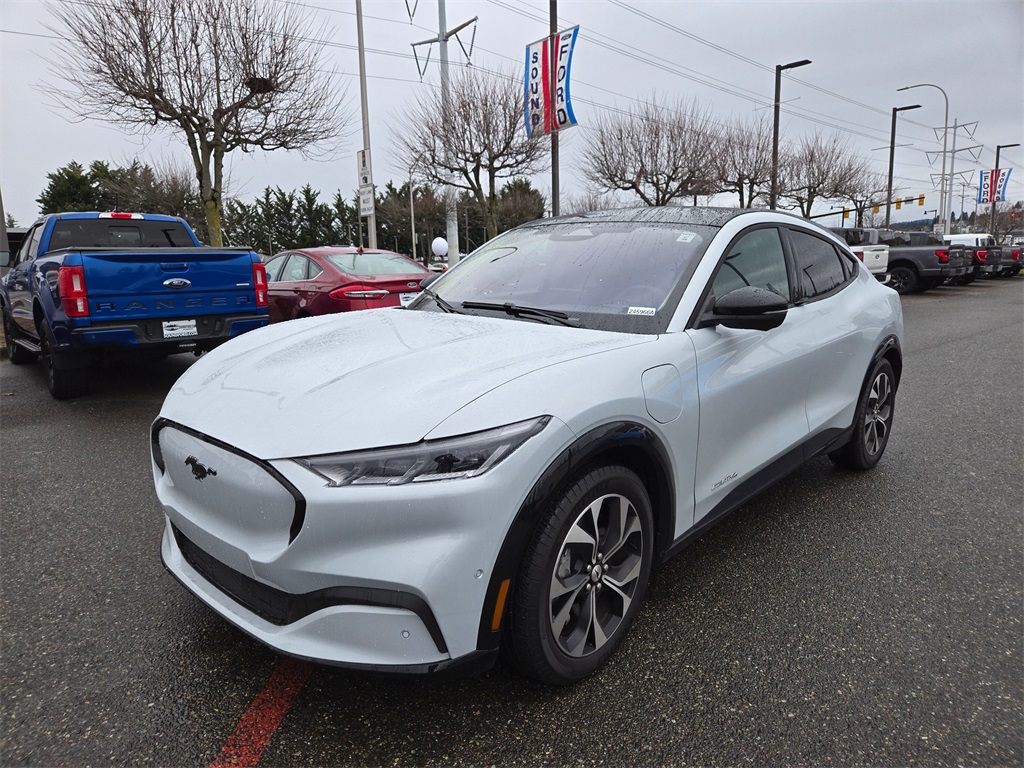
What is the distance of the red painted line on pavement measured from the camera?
1.90 m

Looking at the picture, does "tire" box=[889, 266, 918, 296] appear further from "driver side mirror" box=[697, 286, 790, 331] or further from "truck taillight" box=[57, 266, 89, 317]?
"truck taillight" box=[57, 266, 89, 317]

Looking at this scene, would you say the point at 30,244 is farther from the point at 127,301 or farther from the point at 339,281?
the point at 339,281

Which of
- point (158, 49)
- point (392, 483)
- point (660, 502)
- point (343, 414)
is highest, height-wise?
point (158, 49)

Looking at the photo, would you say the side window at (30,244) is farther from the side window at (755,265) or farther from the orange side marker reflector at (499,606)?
the orange side marker reflector at (499,606)

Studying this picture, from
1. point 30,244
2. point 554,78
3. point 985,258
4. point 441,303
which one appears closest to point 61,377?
point 30,244

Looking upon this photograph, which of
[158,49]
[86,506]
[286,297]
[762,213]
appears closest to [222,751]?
[86,506]

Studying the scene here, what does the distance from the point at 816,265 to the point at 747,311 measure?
1353 mm

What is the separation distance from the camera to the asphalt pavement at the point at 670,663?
1943 millimetres

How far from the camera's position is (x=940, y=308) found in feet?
50.0

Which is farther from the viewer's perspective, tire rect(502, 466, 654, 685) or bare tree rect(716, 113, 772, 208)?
bare tree rect(716, 113, 772, 208)

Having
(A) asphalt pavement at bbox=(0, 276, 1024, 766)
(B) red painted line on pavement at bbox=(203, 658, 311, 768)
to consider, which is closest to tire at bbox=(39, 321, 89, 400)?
(A) asphalt pavement at bbox=(0, 276, 1024, 766)

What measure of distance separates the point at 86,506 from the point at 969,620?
4.27 meters

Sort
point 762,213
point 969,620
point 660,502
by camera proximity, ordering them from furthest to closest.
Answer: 1. point 762,213
2. point 969,620
3. point 660,502

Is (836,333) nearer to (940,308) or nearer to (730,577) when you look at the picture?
(730,577)
